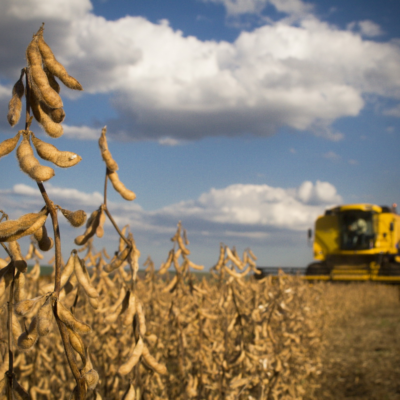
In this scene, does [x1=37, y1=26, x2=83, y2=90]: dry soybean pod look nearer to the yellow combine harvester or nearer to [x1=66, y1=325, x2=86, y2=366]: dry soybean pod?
[x1=66, y1=325, x2=86, y2=366]: dry soybean pod

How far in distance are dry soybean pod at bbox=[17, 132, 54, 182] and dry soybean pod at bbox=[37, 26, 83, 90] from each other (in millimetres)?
182

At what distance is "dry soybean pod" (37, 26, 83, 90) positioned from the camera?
1.07 m

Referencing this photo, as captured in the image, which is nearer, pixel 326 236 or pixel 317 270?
pixel 317 270

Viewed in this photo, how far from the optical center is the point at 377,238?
16.8 m

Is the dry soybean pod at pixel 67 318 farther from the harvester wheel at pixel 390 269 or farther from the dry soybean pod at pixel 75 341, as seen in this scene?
the harvester wheel at pixel 390 269

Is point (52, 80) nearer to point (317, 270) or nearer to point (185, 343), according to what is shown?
point (185, 343)

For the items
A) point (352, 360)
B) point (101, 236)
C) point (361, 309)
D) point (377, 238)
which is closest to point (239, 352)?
point (101, 236)

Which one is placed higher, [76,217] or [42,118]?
[42,118]

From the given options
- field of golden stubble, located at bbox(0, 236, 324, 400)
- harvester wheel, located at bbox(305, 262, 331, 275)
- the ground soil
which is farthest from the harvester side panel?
field of golden stubble, located at bbox(0, 236, 324, 400)

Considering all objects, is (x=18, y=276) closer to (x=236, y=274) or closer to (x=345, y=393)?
(x=236, y=274)

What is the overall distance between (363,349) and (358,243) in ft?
29.2

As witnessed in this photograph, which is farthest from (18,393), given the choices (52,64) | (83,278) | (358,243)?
(358,243)

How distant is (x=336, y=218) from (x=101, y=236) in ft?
58.2

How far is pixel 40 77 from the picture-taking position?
1004 millimetres
